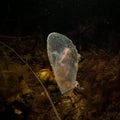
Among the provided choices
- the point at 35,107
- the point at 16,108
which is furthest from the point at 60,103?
the point at 16,108

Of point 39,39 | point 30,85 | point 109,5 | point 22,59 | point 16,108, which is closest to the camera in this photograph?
point 16,108

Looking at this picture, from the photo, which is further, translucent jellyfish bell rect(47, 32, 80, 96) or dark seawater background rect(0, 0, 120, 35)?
dark seawater background rect(0, 0, 120, 35)

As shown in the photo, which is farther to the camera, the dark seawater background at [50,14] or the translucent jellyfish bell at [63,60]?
the dark seawater background at [50,14]

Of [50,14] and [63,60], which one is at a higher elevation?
[50,14]

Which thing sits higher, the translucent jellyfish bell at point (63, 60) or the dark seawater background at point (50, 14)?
the dark seawater background at point (50, 14)

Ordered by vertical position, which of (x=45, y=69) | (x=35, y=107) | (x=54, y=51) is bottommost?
(x=35, y=107)

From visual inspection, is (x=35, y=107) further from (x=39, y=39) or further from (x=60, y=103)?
(x=39, y=39)

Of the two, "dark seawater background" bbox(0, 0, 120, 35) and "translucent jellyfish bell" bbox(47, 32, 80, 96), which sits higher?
"dark seawater background" bbox(0, 0, 120, 35)

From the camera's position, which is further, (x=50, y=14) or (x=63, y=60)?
(x=50, y=14)
